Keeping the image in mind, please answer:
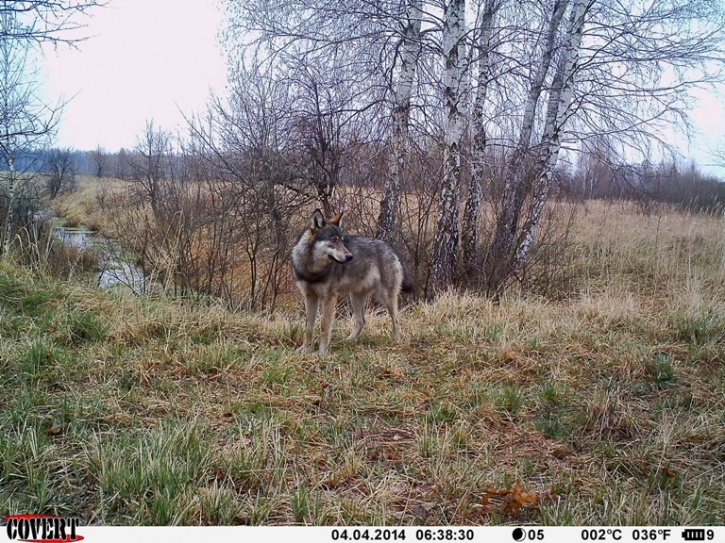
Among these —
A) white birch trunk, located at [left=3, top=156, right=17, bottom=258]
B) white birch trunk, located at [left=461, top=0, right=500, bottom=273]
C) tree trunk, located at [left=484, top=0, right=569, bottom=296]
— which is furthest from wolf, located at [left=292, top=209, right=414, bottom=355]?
white birch trunk, located at [left=3, top=156, right=17, bottom=258]

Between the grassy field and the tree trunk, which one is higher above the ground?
the tree trunk

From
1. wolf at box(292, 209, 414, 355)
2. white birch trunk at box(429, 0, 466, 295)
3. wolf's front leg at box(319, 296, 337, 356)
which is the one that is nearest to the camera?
wolf's front leg at box(319, 296, 337, 356)

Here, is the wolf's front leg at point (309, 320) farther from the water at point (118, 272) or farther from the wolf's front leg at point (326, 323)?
the water at point (118, 272)

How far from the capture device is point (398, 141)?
9.09 meters

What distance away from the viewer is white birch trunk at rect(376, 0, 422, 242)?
8.92 m

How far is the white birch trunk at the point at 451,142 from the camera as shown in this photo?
25.5 ft

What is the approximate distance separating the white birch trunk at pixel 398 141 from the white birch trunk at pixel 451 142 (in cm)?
101

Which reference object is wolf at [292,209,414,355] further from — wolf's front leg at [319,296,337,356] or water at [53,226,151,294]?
water at [53,226,151,294]

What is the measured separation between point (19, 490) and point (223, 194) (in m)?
7.25

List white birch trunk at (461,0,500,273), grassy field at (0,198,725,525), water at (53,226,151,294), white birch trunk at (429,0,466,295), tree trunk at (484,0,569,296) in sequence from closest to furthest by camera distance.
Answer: grassy field at (0,198,725,525) → water at (53,226,151,294) → white birch trunk at (429,0,466,295) → tree trunk at (484,0,569,296) → white birch trunk at (461,0,500,273)

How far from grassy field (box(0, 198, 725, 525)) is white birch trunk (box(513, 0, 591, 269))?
3.09m

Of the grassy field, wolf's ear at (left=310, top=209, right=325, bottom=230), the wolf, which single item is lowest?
the grassy field

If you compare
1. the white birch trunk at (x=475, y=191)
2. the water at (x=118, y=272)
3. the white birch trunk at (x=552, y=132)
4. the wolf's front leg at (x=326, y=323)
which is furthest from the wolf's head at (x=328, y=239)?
the white birch trunk at (x=552, y=132)

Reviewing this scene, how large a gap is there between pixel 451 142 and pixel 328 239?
12.6 ft
